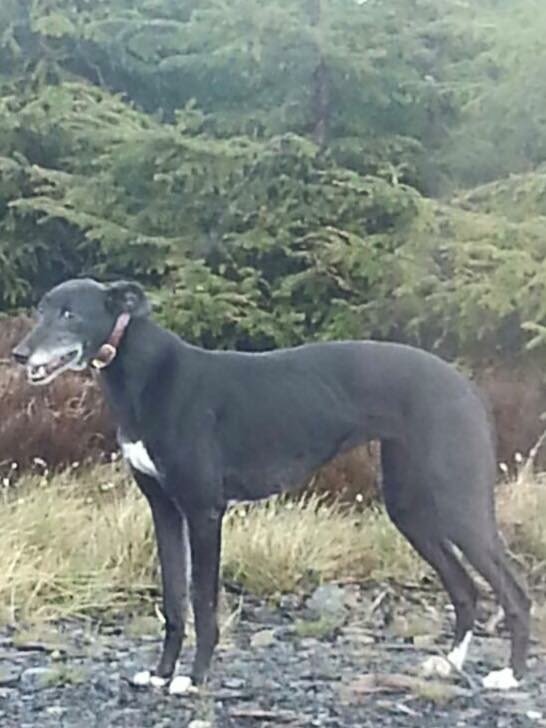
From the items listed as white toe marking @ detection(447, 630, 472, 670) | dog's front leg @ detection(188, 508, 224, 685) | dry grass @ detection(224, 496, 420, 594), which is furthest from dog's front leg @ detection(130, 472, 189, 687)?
dry grass @ detection(224, 496, 420, 594)

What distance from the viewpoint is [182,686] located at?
5457 millimetres

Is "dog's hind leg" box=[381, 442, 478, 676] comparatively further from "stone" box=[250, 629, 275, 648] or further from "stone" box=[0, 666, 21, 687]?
"stone" box=[0, 666, 21, 687]

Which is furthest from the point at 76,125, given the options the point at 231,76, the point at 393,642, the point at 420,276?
the point at 393,642

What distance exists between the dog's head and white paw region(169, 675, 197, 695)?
1167 millimetres

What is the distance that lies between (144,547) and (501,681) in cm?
239

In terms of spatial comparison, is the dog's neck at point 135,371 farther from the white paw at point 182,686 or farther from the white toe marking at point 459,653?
the white toe marking at point 459,653

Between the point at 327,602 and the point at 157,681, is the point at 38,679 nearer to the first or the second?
the point at 157,681

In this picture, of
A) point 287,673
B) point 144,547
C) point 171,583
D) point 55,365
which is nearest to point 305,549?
point 144,547

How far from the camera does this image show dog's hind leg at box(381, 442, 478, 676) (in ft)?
18.5

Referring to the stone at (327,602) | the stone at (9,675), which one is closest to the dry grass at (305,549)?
the stone at (327,602)

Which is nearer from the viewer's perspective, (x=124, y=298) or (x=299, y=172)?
(x=124, y=298)

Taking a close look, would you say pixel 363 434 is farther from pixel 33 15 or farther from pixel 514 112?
pixel 33 15

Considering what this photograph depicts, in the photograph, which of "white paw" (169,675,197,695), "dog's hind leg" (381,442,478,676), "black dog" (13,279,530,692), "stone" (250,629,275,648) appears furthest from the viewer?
"stone" (250,629,275,648)

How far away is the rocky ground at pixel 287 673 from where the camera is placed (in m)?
5.16
